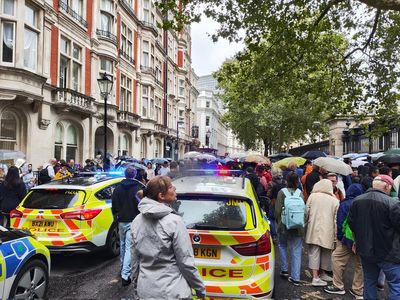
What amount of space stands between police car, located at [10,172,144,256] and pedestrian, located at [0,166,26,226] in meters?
1.03

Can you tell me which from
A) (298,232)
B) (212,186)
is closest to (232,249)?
(212,186)

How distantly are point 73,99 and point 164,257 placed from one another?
17467 millimetres

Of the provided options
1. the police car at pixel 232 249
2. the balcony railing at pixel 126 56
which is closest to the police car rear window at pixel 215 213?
the police car at pixel 232 249

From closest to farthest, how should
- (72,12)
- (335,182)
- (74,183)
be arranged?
(335,182), (74,183), (72,12)

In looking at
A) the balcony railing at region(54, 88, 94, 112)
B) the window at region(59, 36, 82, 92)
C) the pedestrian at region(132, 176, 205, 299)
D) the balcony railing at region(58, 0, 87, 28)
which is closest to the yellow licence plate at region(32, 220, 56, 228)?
the pedestrian at region(132, 176, 205, 299)

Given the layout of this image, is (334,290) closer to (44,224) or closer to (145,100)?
(44,224)

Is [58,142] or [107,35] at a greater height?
[107,35]

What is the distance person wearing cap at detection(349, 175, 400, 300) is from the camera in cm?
394

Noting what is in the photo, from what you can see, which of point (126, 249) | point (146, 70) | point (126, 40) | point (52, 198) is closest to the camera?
point (126, 249)

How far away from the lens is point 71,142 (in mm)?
20094

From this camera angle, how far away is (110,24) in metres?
23.8

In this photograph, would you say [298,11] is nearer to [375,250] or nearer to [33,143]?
[375,250]

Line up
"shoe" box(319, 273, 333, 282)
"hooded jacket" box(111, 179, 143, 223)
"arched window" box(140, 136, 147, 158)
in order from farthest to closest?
"arched window" box(140, 136, 147, 158) → "shoe" box(319, 273, 333, 282) → "hooded jacket" box(111, 179, 143, 223)

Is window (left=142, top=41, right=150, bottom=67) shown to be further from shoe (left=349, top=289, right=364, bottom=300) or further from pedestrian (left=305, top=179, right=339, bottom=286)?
shoe (left=349, top=289, right=364, bottom=300)
